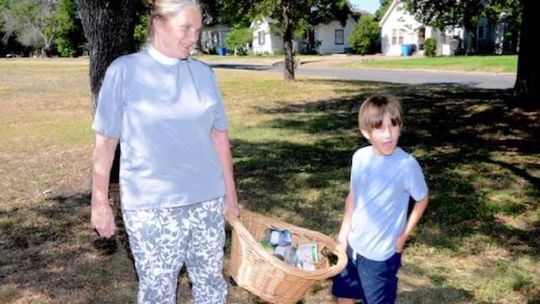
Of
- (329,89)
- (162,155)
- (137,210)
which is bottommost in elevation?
(329,89)

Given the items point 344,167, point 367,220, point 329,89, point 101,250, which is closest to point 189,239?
point 367,220

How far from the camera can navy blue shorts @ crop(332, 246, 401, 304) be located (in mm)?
3133

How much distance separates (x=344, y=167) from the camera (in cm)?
791

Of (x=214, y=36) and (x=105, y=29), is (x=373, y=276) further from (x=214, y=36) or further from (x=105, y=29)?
(x=214, y=36)

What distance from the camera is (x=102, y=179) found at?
2648mm

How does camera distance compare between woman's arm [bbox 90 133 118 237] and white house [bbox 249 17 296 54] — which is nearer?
woman's arm [bbox 90 133 118 237]

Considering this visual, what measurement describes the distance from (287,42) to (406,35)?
31.4 m

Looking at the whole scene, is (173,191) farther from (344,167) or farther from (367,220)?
(344,167)

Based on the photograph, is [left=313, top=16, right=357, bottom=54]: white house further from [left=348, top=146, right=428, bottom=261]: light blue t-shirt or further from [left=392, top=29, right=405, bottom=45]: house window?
[left=348, top=146, right=428, bottom=261]: light blue t-shirt

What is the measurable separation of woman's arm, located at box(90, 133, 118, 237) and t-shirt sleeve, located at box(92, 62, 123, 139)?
0.05 metres

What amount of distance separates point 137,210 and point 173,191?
199 millimetres

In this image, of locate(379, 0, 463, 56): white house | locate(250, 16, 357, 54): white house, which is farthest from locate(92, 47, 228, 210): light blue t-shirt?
locate(250, 16, 357, 54): white house

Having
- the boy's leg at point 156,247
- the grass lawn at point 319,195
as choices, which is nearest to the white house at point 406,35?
the grass lawn at point 319,195

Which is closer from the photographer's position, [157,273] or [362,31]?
[157,273]
